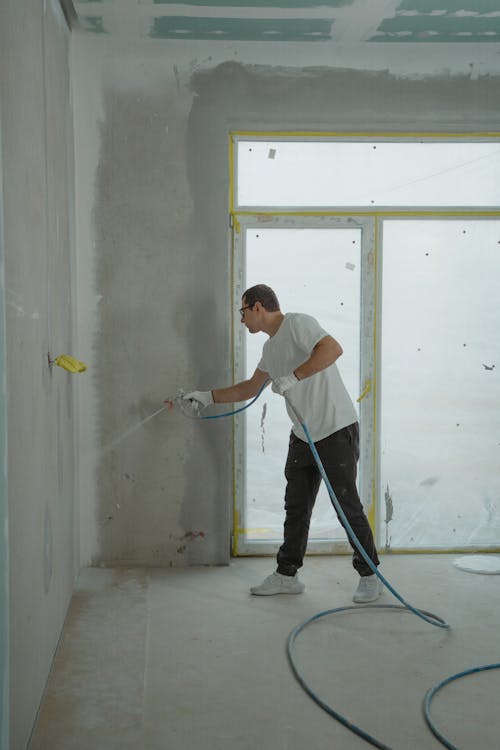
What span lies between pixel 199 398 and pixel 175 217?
34.3 inches

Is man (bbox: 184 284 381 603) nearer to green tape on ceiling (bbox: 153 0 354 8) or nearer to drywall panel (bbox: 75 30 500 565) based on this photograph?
drywall panel (bbox: 75 30 500 565)

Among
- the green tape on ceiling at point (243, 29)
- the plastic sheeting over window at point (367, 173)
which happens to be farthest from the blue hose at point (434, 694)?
the green tape on ceiling at point (243, 29)

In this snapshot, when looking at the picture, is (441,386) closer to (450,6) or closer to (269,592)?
(269,592)

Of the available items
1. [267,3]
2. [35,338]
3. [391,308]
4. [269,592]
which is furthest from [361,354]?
[35,338]

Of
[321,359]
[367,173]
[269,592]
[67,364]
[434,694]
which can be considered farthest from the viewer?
[367,173]

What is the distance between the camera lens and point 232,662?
2510 millimetres

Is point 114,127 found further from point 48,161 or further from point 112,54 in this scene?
point 48,161

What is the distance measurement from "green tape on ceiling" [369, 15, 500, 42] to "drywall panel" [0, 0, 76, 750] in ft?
4.79

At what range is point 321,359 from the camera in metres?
2.93

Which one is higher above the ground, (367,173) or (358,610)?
(367,173)

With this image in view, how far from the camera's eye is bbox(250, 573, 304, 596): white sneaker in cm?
317

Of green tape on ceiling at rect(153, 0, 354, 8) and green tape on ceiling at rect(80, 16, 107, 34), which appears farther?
green tape on ceiling at rect(80, 16, 107, 34)

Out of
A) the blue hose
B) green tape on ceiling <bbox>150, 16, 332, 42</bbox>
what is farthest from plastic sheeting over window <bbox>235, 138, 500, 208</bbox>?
the blue hose

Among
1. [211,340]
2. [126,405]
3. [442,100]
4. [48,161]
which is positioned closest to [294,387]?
[211,340]
